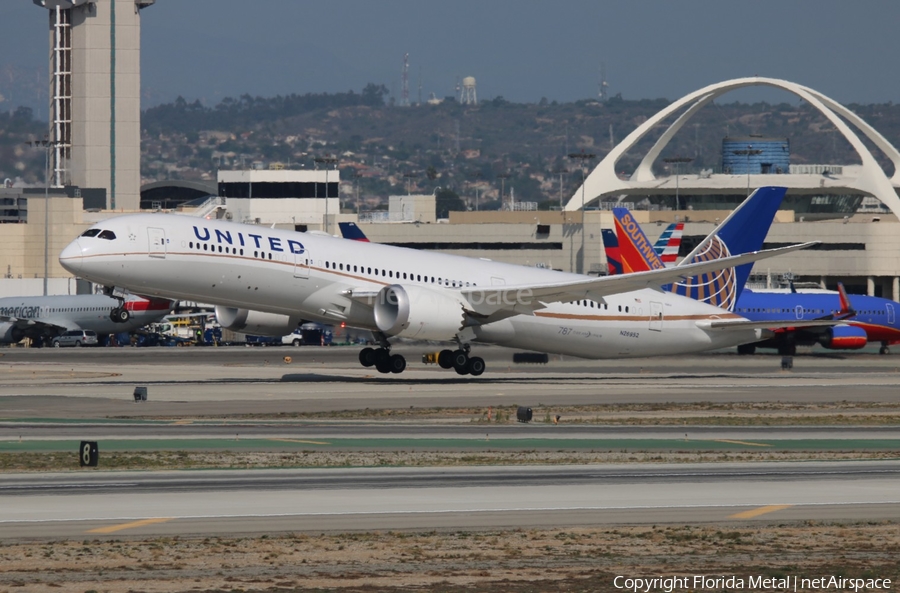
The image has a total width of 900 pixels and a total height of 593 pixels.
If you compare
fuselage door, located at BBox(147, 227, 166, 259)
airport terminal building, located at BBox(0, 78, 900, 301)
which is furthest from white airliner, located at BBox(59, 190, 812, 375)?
airport terminal building, located at BBox(0, 78, 900, 301)

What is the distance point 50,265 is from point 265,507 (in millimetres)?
121770

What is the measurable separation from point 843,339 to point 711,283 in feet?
72.5

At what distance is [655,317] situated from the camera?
57469 millimetres

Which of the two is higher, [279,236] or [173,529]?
[279,236]

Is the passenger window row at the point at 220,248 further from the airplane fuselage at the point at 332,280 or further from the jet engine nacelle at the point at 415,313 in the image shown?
the jet engine nacelle at the point at 415,313

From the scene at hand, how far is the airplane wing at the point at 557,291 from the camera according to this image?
49.8m

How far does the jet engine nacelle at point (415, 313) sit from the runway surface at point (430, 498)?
22.4m

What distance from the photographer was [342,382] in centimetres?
5238

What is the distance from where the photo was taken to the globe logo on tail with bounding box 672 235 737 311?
60.8m

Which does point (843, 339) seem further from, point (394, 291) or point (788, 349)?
point (394, 291)

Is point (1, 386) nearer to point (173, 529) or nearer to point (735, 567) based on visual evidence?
point (173, 529)

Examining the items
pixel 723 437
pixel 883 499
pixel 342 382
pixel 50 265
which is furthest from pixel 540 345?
pixel 50 265

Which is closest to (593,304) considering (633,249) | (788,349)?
(633,249)

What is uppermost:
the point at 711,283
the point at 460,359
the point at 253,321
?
the point at 711,283
